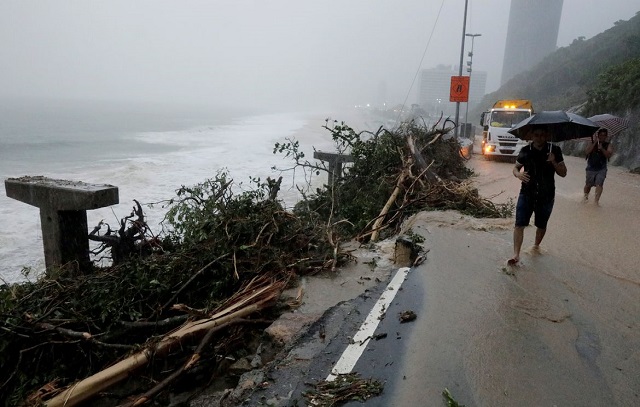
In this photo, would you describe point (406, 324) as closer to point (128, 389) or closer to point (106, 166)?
point (128, 389)

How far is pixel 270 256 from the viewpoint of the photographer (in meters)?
5.12

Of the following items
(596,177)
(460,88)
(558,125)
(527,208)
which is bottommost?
(596,177)

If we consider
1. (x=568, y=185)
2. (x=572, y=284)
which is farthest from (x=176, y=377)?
(x=568, y=185)

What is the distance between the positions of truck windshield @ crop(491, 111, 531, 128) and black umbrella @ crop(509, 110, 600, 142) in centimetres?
1355

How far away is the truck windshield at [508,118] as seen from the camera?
58.0 ft

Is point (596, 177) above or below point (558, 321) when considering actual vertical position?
above

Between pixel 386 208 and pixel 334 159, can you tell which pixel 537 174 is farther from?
pixel 334 159

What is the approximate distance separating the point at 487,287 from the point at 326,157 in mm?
9739

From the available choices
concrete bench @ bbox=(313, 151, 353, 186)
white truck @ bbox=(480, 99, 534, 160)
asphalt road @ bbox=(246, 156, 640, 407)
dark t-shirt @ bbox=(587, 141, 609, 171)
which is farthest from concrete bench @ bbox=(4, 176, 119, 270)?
white truck @ bbox=(480, 99, 534, 160)

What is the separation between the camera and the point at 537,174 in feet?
16.6

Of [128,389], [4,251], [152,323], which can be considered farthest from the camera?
[4,251]

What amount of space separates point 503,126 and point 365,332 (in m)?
16.5

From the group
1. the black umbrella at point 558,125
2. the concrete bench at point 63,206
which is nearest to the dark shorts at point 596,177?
the black umbrella at point 558,125

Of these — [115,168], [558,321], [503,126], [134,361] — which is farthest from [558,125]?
[115,168]
